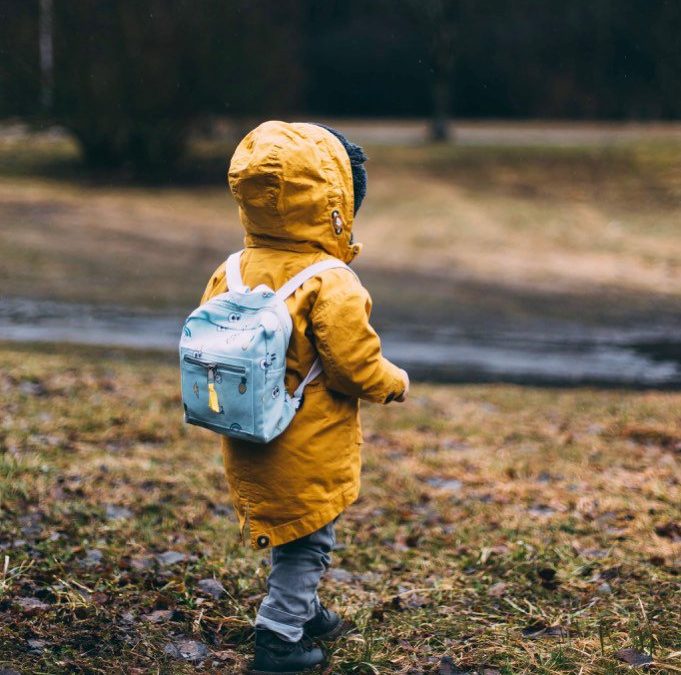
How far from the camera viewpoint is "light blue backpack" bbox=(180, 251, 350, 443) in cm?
296

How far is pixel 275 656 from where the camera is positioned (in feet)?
10.7

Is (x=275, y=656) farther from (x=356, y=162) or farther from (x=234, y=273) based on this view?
(x=356, y=162)

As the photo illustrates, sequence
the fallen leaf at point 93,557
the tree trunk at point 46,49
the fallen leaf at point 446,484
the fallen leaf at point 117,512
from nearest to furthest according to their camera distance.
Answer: the fallen leaf at point 93,557
the fallen leaf at point 117,512
the fallen leaf at point 446,484
the tree trunk at point 46,49

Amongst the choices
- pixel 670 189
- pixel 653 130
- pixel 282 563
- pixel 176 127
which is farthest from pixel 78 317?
pixel 653 130

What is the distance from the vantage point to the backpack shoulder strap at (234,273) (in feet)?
10.4

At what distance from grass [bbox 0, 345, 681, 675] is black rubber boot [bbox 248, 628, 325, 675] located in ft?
0.40

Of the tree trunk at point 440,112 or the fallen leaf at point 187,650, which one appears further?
the tree trunk at point 440,112

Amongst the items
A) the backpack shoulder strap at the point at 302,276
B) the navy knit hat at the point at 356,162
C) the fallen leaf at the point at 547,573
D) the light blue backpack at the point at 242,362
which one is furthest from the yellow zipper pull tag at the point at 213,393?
the fallen leaf at the point at 547,573

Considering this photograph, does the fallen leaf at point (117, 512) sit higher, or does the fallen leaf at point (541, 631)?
the fallen leaf at point (541, 631)

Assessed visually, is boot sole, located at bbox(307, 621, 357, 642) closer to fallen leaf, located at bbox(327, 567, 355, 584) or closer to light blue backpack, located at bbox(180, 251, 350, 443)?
fallen leaf, located at bbox(327, 567, 355, 584)

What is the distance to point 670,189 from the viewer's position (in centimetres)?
1956

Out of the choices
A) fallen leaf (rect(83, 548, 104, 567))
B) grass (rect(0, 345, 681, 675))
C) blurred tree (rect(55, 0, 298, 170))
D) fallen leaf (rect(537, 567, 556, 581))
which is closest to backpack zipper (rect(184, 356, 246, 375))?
grass (rect(0, 345, 681, 675))

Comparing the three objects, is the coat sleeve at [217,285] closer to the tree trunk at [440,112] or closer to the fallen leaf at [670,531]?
the fallen leaf at [670,531]

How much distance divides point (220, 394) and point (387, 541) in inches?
77.0
